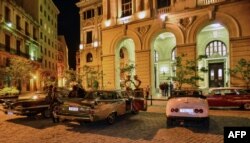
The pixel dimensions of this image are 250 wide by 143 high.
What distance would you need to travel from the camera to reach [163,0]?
85.4 ft

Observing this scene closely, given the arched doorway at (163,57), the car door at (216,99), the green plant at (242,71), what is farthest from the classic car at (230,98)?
the arched doorway at (163,57)

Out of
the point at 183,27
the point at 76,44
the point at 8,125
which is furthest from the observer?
the point at 76,44

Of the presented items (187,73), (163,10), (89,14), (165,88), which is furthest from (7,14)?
(187,73)

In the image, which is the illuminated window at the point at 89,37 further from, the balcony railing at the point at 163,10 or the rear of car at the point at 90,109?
the rear of car at the point at 90,109

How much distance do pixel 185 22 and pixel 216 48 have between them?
190 inches

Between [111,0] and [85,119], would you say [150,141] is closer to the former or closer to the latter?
[85,119]

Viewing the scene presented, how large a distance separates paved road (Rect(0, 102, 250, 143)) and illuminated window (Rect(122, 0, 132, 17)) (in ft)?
60.7

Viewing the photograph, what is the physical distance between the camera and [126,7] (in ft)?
94.6

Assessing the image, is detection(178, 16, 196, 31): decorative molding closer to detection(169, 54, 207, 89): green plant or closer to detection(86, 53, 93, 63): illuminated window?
detection(169, 54, 207, 89): green plant

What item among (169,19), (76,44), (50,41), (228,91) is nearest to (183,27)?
(169,19)

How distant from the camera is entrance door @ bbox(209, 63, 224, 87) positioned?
25.2 m

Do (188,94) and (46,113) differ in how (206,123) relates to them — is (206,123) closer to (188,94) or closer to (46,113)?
(188,94)

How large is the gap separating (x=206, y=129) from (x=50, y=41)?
177ft

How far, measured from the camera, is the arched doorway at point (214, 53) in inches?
992
